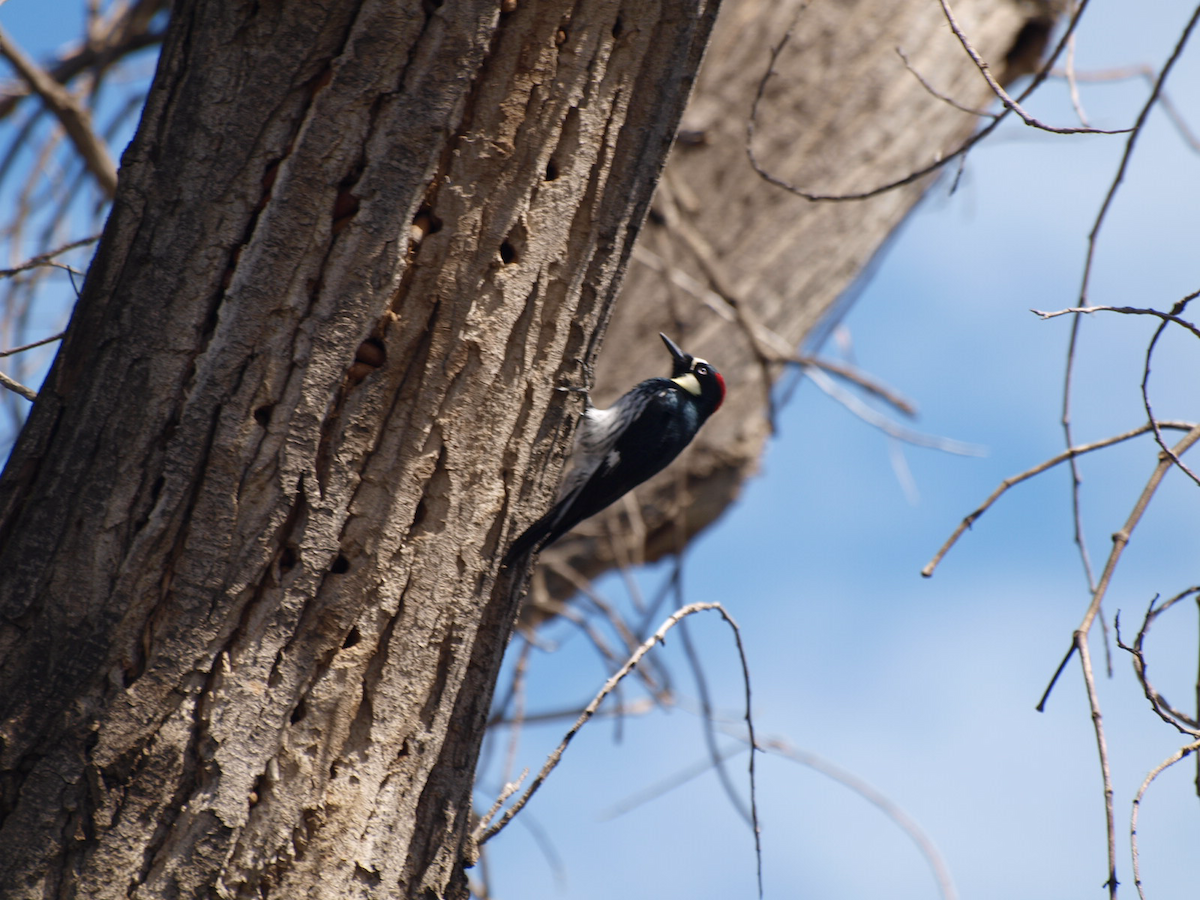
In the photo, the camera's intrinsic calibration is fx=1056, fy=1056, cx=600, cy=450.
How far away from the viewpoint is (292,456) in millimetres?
1941

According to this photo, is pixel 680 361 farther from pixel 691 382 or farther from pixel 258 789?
pixel 258 789

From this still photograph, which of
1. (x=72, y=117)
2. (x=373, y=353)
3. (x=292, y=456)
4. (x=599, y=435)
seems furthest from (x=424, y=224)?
(x=72, y=117)

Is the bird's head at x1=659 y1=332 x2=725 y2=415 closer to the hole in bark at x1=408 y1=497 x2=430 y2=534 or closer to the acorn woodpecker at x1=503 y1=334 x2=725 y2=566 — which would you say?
the acorn woodpecker at x1=503 y1=334 x2=725 y2=566

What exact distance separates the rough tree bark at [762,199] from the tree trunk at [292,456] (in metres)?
3.10

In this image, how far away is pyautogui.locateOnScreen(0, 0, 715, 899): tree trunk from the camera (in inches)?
72.8

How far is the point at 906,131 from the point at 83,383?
4696 millimetres

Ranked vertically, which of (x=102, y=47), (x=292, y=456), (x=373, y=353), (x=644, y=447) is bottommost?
(x=292, y=456)

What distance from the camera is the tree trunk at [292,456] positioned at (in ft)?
6.07

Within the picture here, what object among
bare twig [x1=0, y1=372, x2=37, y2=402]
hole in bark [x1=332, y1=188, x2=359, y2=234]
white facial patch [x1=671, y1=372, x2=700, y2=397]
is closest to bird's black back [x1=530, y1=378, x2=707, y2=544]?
white facial patch [x1=671, y1=372, x2=700, y2=397]

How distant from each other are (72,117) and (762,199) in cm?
318

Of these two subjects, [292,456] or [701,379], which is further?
[701,379]

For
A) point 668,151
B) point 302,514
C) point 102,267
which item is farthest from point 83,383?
point 668,151

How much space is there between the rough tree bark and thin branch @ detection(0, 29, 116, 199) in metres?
2.33

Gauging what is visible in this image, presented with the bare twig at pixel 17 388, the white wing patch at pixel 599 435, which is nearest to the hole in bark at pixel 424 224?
the bare twig at pixel 17 388
